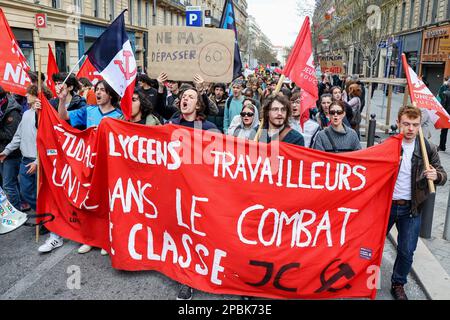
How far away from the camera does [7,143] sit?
5391 millimetres

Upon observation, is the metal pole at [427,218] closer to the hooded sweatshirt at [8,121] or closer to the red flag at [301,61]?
the red flag at [301,61]

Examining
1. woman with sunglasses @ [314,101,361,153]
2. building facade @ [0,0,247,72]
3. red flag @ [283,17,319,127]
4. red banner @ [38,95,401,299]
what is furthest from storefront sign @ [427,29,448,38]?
red banner @ [38,95,401,299]

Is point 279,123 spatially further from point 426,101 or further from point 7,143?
point 7,143

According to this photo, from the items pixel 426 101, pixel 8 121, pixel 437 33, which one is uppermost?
pixel 437 33

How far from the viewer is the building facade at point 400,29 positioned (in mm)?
19719

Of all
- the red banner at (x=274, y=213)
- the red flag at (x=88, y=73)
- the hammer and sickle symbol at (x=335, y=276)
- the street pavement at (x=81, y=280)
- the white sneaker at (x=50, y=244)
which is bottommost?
the street pavement at (x=81, y=280)

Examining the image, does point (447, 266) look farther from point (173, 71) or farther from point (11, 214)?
point (11, 214)

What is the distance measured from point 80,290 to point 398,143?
2.98m

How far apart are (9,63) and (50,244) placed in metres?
2.34

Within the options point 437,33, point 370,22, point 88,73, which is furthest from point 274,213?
point 437,33

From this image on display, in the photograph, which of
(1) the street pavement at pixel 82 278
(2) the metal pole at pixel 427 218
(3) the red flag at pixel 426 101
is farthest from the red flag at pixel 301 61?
(1) the street pavement at pixel 82 278

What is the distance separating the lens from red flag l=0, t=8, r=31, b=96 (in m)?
4.91

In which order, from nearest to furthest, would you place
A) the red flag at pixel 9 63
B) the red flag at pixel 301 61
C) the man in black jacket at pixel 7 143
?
1. the red flag at pixel 301 61
2. the red flag at pixel 9 63
3. the man in black jacket at pixel 7 143

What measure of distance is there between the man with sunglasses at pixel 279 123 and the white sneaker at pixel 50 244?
2508 mm
